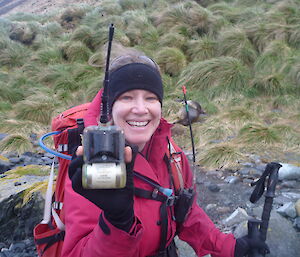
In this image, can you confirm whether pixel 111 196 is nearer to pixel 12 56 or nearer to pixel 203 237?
pixel 203 237

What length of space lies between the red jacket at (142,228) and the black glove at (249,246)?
0.17 ft

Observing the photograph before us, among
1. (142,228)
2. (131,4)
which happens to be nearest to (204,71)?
(142,228)

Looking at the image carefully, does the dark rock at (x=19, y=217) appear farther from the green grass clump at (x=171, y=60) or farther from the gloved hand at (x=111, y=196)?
the green grass clump at (x=171, y=60)

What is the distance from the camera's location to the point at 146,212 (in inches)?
78.7

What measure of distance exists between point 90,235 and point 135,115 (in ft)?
2.61

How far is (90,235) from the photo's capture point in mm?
1727

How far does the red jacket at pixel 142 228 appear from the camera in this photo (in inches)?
62.9

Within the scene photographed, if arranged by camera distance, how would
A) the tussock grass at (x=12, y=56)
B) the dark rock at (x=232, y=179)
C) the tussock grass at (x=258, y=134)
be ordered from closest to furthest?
the dark rock at (x=232, y=179)
the tussock grass at (x=258, y=134)
the tussock grass at (x=12, y=56)

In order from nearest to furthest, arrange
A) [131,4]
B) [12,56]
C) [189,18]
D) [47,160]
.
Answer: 1. [47,160]
2. [189,18]
3. [12,56]
4. [131,4]

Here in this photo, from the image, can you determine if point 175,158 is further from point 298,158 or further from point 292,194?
point 298,158

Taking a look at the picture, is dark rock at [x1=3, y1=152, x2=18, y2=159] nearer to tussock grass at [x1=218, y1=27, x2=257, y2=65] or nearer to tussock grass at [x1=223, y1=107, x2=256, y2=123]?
tussock grass at [x1=223, y1=107, x2=256, y2=123]

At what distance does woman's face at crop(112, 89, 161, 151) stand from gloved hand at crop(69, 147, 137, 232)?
0.64 meters

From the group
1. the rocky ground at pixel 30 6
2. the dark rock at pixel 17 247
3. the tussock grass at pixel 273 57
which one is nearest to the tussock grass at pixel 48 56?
the tussock grass at pixel 273 57

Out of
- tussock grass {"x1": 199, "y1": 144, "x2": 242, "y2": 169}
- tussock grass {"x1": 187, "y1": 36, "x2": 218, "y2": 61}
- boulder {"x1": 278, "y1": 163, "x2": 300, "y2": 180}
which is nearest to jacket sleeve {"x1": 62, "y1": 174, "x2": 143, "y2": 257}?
boulder {"x1": 278, "y1": 163, "x2": 300, "y2": 180}
